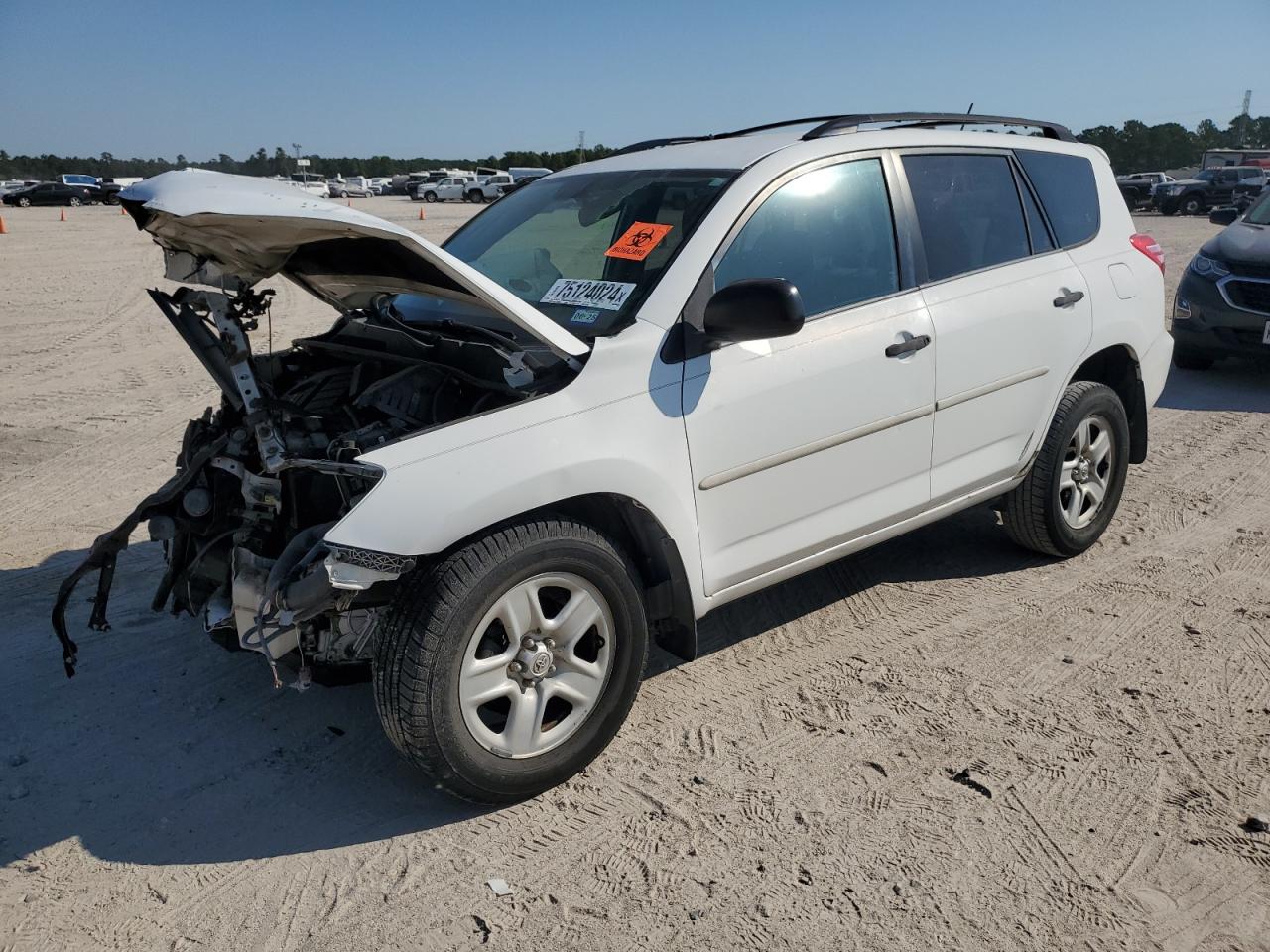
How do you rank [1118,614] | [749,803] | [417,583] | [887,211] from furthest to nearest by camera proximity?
1. [1118,614]
2. [887,211]
3. [749,803]
4. [417,583]

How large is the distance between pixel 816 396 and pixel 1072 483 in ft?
6.30

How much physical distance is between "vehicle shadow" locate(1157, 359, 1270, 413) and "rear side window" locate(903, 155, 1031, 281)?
4439mm

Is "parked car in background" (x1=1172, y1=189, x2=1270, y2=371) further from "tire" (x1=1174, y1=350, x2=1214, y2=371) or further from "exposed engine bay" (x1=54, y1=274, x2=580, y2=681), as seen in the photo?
"exposed engine bay" (x1=54, y1=274, x2=580, y2=681)

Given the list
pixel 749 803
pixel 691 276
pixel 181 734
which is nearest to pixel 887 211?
pixel 691 276

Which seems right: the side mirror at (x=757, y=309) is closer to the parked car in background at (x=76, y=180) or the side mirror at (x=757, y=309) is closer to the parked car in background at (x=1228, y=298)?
the parked car in background at (x=1228, y=298)

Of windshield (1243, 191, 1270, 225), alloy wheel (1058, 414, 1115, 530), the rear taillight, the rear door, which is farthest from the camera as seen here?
windshield (1243, 191, 1270, 225)

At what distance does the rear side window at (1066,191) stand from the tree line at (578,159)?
3849 centimetres

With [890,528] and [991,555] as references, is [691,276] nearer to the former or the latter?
[890,528]

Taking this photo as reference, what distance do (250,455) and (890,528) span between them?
240cm

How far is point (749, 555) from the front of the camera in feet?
11.8

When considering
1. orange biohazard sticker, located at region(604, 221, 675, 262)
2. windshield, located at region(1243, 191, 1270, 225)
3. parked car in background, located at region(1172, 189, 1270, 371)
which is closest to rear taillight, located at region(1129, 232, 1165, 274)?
orange biohazard sticker, located at region(604, 221, 675, 262)

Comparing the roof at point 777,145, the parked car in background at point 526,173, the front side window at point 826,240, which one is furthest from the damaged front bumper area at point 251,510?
the parked car in background at point 526,173

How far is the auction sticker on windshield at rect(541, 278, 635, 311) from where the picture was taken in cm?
348

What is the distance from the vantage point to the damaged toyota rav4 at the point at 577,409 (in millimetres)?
2934
